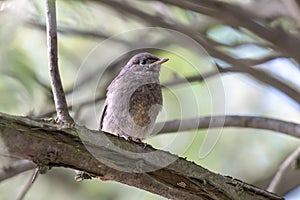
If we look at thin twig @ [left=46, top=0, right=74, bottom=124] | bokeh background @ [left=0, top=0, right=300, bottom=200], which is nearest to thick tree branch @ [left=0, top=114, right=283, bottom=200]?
thin twig @ [left=46, top=0, right=74, bottom=124]

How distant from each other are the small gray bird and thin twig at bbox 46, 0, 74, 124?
685 millimetres

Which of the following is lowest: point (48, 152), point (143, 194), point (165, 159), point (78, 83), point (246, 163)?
point (48, 152)

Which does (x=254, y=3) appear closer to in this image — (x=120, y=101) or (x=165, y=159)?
Result: (x=120, y=101)

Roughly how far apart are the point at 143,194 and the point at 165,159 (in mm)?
1639

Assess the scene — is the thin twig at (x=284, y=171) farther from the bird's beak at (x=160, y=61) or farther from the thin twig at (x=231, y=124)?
the bird's beak at (x=160, y=61)

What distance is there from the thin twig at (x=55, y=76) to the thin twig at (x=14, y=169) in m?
0.62

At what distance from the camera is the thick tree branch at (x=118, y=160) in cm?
204

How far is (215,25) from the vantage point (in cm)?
348

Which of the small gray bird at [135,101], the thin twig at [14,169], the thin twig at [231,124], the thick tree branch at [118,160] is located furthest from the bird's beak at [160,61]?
the thick tree branch at [118,160]

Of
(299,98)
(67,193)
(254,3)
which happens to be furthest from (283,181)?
(67,193)

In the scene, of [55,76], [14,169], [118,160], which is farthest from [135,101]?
[118,160]

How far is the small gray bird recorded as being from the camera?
331cm

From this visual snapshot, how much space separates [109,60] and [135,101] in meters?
0.62

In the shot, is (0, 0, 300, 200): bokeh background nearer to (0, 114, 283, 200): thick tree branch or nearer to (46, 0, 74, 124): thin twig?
(46, 0, 74, 124): thin twig
